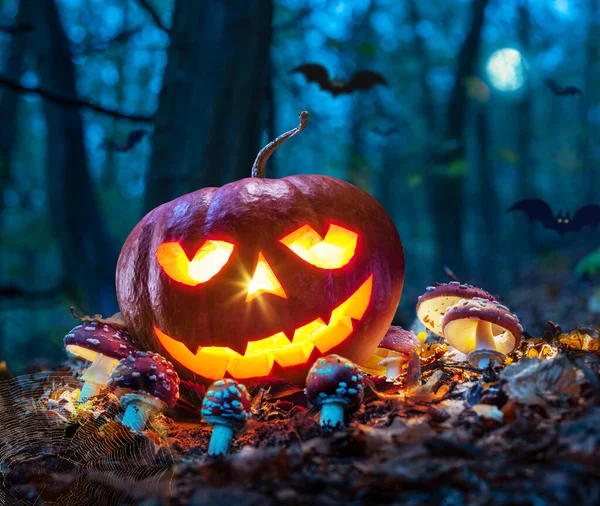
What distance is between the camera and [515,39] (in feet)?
22.8

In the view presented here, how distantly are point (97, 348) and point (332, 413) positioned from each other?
1.15m

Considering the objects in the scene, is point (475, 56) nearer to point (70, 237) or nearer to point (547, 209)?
point (547, 209)

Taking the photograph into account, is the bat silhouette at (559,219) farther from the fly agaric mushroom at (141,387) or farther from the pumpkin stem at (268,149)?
the fly agaric mushroom at (141,387)

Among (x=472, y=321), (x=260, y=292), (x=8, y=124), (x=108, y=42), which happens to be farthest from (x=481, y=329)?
(x=8, y=124)

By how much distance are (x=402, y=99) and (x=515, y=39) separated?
74.9 inches

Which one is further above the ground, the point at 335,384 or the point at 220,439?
the point at 335,384

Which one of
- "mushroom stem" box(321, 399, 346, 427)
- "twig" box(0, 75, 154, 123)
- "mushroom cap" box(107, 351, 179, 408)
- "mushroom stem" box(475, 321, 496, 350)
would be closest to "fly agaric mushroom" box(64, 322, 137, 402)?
"mushroom cap" box(107, 351, 179, 408)

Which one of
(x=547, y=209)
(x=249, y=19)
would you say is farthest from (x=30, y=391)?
(x=547, y=209)

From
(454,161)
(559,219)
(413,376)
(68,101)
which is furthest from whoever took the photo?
(454,161)

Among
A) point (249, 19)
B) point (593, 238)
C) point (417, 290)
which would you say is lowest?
point (417, 290)

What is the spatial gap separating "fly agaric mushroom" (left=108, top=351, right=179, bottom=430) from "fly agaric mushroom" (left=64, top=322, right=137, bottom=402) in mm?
299

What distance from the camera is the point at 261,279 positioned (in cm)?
222

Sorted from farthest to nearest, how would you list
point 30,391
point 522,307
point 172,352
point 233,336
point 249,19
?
point 522,307 < point 249,19 < point 30,391 < point 172,352 < point 233,336

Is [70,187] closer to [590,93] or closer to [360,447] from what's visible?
[360,447]
